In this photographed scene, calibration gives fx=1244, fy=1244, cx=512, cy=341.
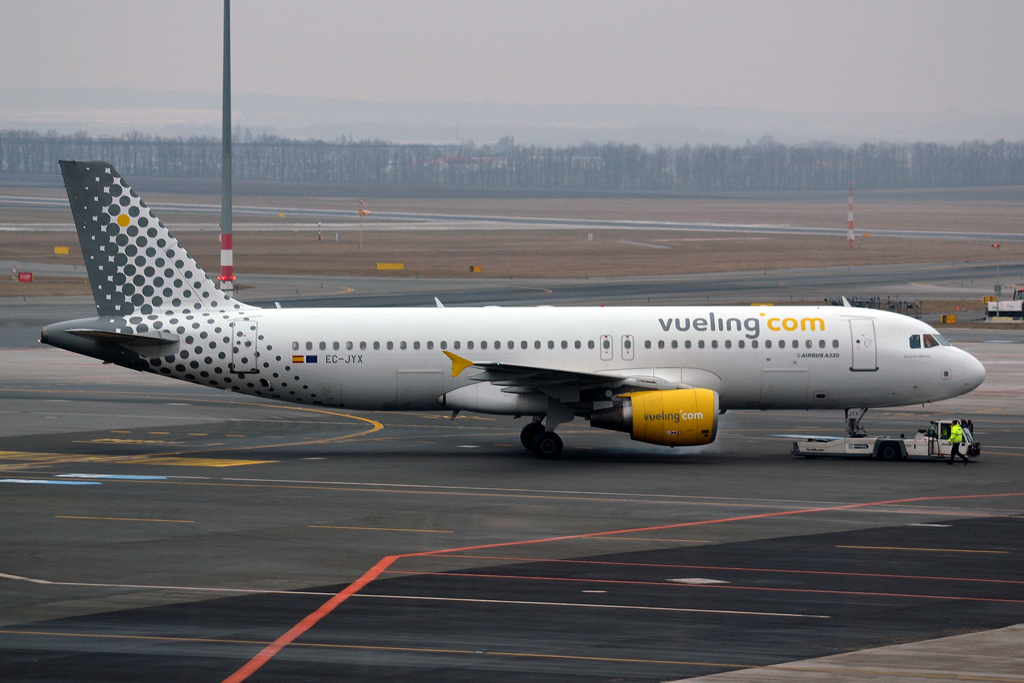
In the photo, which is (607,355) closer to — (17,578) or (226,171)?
(17,578)

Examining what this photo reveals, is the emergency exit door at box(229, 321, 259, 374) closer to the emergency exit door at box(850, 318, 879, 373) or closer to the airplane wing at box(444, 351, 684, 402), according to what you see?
the airplane wing at box(444, 351, 684, 402)

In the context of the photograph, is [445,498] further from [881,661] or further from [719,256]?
[719,256]

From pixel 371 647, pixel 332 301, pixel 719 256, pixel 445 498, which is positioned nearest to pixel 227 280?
pixel 332 301

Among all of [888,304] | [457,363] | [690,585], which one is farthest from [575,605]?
[888,304]

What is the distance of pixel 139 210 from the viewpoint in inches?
1561

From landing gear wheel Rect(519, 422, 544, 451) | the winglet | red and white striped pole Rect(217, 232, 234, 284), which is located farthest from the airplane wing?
red and white striped pole Rect(217, 232, 234, 284)

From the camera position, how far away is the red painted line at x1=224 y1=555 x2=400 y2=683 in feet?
58.8

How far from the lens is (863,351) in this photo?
3956 cm

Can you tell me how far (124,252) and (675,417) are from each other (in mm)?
18062

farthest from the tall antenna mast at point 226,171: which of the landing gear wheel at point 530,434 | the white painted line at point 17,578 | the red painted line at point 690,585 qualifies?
the red painted line at point 690,585

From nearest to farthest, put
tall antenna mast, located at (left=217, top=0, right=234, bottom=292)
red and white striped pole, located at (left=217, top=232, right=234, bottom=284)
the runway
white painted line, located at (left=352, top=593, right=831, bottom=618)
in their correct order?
the runway → white painted line, located at (left=352, top=593, right=831, bottom=618) → tall antenna mast, located at (left=217, top=0, right=234, bottom=292) → red and white striped pole, located at (left=217, top=232, right=234, bottom=284)

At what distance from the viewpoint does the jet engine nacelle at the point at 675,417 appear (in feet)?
119

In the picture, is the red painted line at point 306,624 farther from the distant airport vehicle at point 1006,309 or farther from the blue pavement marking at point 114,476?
the distant airport vehicle at point 1006,309

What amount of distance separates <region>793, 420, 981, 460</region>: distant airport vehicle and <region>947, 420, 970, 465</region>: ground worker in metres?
0.19
